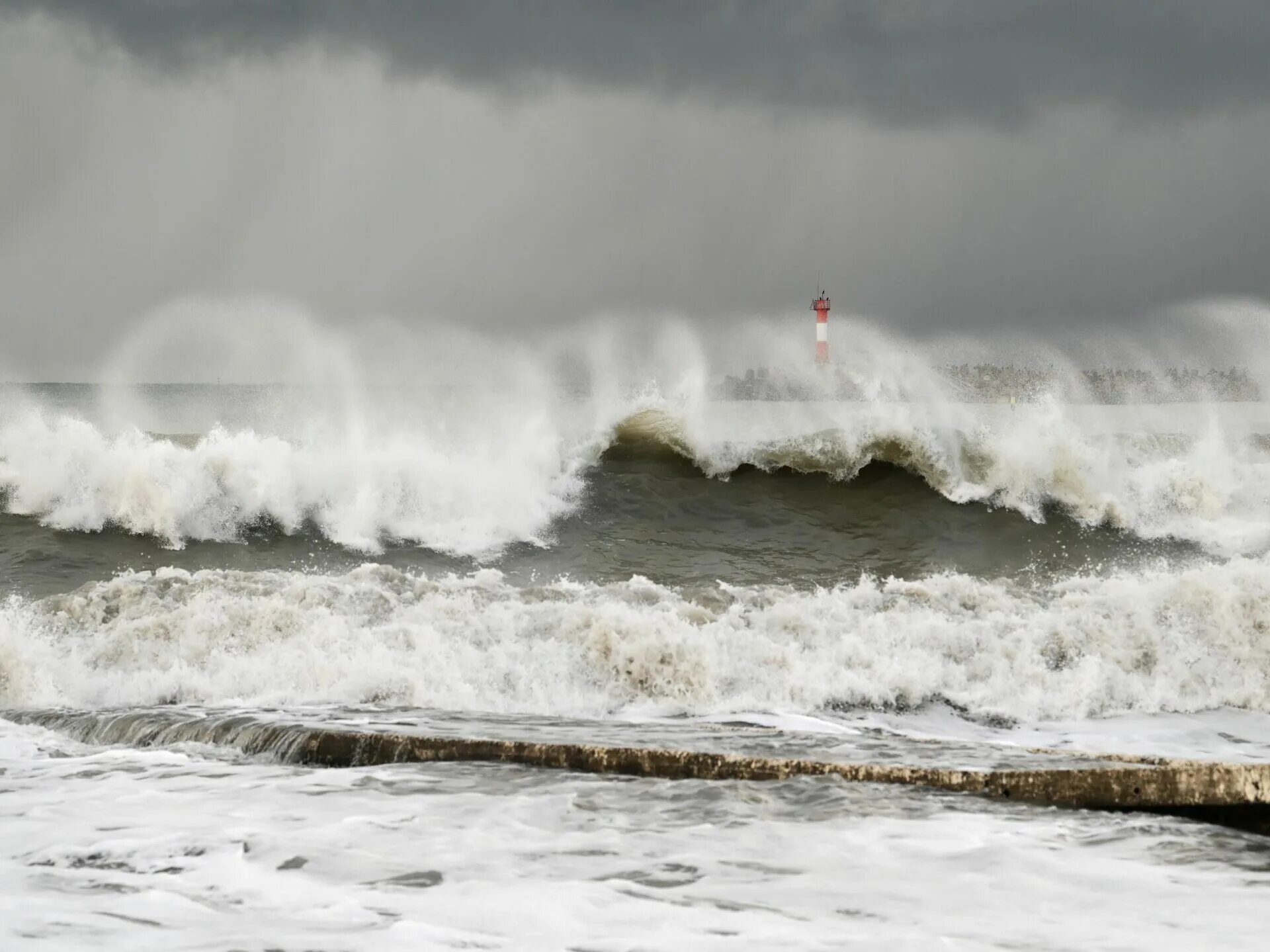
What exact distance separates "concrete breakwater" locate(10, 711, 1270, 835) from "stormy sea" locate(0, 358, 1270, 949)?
8 centimetres

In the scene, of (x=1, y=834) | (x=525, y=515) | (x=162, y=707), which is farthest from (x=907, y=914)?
(x=525, y=515)

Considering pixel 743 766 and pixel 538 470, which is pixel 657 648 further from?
pixel 538 470

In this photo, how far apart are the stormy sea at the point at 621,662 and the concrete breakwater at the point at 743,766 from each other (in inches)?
3.3

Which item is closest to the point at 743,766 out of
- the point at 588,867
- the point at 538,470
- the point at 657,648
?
the point at 588,867

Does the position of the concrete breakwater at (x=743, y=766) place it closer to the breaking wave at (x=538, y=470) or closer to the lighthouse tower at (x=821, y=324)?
the breaking wave at (x=538, y=470)

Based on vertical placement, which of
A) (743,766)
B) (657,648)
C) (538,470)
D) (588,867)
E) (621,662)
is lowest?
(588,867)

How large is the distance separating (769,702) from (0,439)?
11268mm

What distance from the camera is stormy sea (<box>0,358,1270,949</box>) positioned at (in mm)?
3289

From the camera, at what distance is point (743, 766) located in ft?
15.1

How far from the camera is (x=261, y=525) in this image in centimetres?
1345

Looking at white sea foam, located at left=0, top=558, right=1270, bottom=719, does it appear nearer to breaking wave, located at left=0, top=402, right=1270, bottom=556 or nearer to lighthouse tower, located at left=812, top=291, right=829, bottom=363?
breaking wave, located at left=0, top=402, right=1270, bottom=556

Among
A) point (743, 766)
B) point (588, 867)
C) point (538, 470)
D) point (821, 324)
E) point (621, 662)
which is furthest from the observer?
point (821, 324)

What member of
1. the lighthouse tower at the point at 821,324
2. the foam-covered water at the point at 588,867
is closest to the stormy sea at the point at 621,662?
the foam-covered water at the point at 588,867

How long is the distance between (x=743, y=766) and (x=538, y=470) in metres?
10.6
